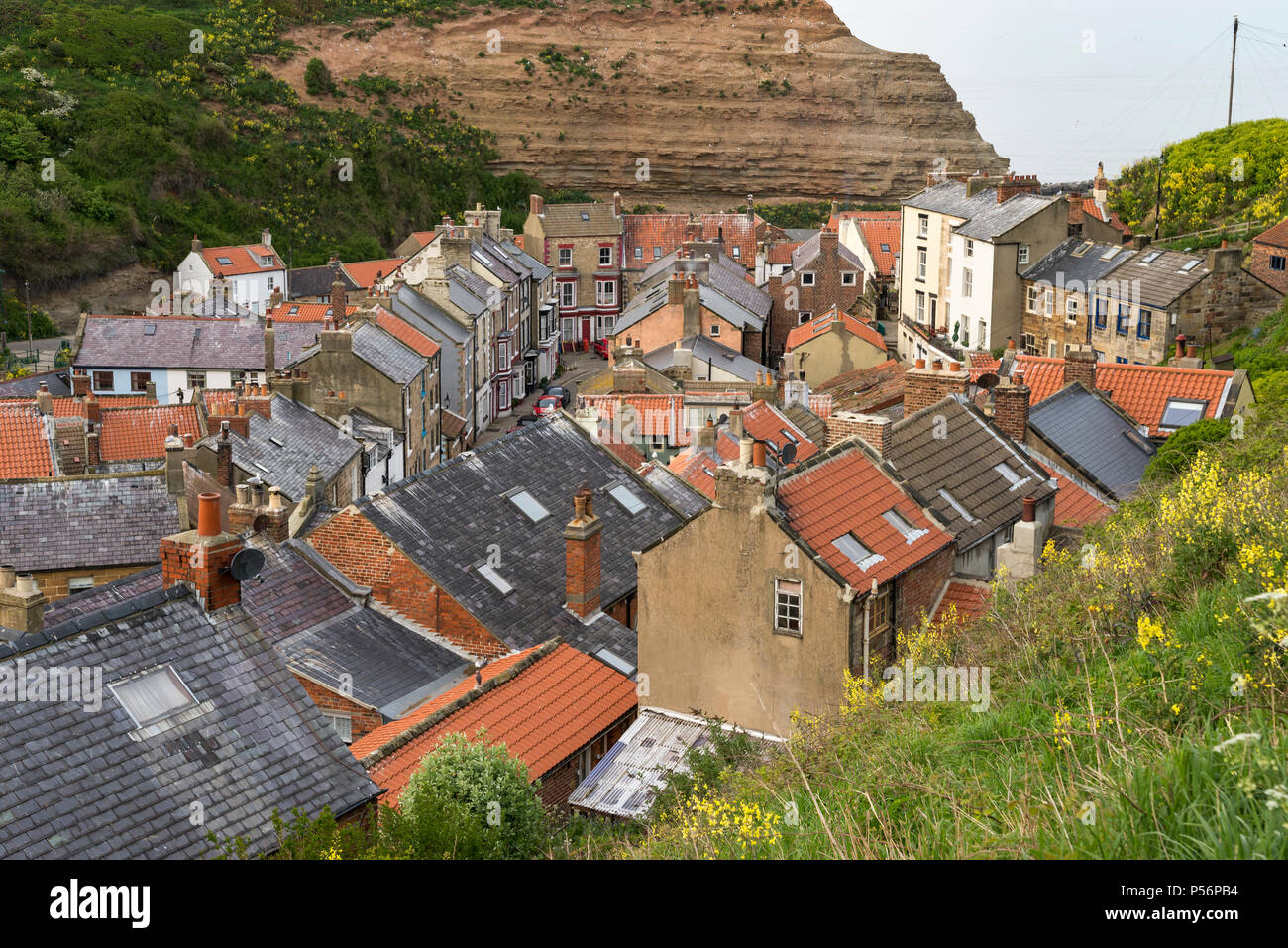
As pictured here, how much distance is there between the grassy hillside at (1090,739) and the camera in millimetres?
7508

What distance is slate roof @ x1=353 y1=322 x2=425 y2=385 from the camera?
45.8 meters

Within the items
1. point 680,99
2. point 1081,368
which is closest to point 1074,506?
point 1081,368

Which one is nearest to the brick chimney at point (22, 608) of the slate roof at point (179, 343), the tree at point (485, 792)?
the tree at point (485, 792)

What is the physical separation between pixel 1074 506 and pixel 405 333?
101 feet

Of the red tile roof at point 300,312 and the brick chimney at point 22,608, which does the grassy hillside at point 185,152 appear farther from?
the brick chimney at point 22,608

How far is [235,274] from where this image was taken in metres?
80.4

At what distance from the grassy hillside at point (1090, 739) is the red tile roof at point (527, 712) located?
3066mm

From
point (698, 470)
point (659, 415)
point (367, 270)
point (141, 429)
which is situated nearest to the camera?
point (698, 470)

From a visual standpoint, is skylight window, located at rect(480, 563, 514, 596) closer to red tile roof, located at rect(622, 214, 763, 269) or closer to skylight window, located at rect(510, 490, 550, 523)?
skylight window, located at rect(510, 490, 550, 523)

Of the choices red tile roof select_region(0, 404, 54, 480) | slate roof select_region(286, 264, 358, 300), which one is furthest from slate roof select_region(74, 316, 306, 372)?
slate roof select_region(286, 264, 358, 300)

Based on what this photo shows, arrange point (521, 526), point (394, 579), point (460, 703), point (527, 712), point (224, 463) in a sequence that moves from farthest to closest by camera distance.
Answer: point (224, 463) < point (521, 526) < point (394, 579) < point (527, 712) < point (460, 703)

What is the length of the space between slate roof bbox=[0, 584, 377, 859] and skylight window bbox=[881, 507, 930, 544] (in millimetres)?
9882

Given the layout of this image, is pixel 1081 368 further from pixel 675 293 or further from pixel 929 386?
pixel 675 293
